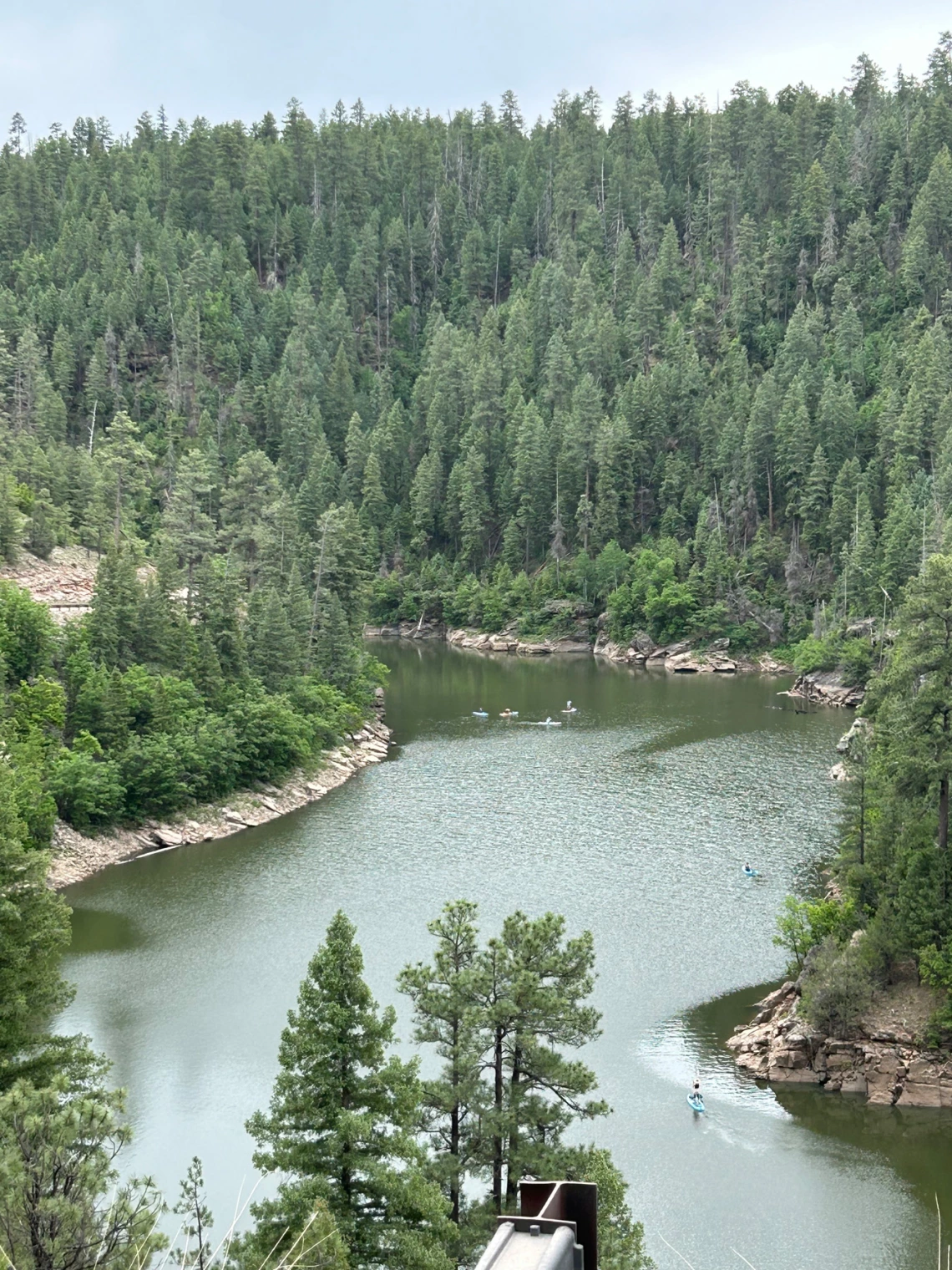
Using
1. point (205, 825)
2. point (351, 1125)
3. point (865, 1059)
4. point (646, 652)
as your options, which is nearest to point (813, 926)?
point (865, 1059)

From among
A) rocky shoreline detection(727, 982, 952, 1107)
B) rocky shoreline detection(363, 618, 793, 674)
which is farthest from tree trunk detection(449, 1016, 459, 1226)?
rocky shoreline detection(363, 618, 793, 674)

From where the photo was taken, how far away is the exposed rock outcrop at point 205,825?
56.2m

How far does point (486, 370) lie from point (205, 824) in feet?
307

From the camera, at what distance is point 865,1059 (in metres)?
38.1

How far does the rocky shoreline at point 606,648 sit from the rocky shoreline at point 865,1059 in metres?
75.0

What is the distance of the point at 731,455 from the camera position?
130 m

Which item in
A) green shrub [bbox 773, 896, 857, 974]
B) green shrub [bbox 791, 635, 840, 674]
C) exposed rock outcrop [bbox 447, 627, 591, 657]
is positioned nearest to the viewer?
green shrub [bbox 773, 896, 857, 974]

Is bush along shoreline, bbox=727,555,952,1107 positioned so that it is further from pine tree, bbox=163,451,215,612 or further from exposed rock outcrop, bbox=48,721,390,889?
pine tree, bbox=163,451,215,612

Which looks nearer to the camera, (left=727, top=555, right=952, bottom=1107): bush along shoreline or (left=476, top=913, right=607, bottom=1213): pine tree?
(left=476, top=913, right=607, bottom=1213): pine tree

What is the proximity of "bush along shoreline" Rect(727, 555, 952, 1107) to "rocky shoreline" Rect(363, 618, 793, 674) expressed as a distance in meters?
69.9

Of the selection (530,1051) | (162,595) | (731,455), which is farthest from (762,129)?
(530,1051)

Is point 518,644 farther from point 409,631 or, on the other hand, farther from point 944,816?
point 944,816

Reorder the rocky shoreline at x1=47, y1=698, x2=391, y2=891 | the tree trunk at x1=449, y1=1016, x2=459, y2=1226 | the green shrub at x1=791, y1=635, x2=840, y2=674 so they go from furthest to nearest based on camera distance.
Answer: the green shrub at x1=791, y1=635, x2=840, y2=674 → the rocky shoreline at x1=47, y1=698, x2=391, y2=891 → the tree trunk at x1=449, y1=1016, x2=459, y2=1226

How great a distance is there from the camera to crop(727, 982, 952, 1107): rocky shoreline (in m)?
37.1
